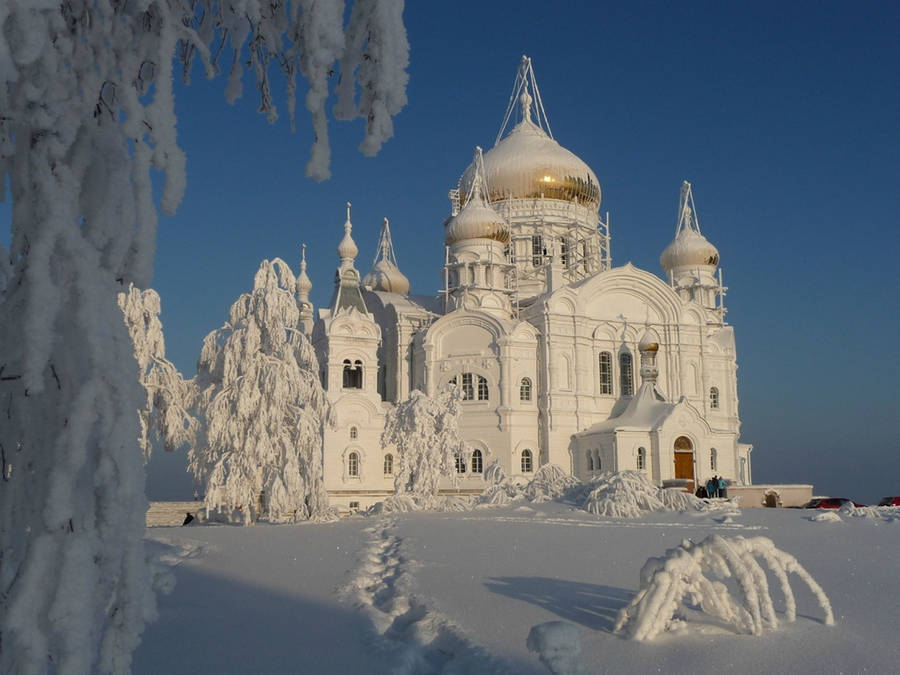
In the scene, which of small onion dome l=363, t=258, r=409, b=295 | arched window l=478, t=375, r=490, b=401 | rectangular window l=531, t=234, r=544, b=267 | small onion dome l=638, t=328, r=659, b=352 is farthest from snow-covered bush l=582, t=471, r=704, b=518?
small onion dome l=363, t=258, r=409, b=295

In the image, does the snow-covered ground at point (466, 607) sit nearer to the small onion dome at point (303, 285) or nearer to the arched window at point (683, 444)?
the arched window at point (683, 444)

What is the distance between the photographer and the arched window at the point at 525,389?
3503 cm

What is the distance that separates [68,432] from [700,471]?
3258cm

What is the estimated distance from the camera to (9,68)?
249cm

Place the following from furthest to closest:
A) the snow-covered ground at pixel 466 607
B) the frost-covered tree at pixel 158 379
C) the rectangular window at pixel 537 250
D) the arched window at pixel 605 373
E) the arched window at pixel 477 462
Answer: the rectangular window at pixel 537 250, the arched window at pixel 605 373, the arched window at pixel 477 462, the frost-covered tree at pixel 158 379, the snow-covered ground at pixel 466 607

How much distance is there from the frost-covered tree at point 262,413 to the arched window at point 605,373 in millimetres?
18892

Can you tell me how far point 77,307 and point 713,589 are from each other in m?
5.44

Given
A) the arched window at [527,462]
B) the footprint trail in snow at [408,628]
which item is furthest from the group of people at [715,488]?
the footprint trail in snow at [408,628]

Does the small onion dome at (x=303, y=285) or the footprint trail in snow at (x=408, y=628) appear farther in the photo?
the small onion dome at (x=303, y=285)

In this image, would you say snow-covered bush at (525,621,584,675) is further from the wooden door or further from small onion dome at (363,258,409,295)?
small onion dome at (363,258,409,295)

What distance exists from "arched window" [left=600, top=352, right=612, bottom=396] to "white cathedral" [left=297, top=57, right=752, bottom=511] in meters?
0.06

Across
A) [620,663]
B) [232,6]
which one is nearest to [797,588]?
[620,663]

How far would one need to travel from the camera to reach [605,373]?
36906mm

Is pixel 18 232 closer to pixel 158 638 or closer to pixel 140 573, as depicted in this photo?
pixel 140 573
